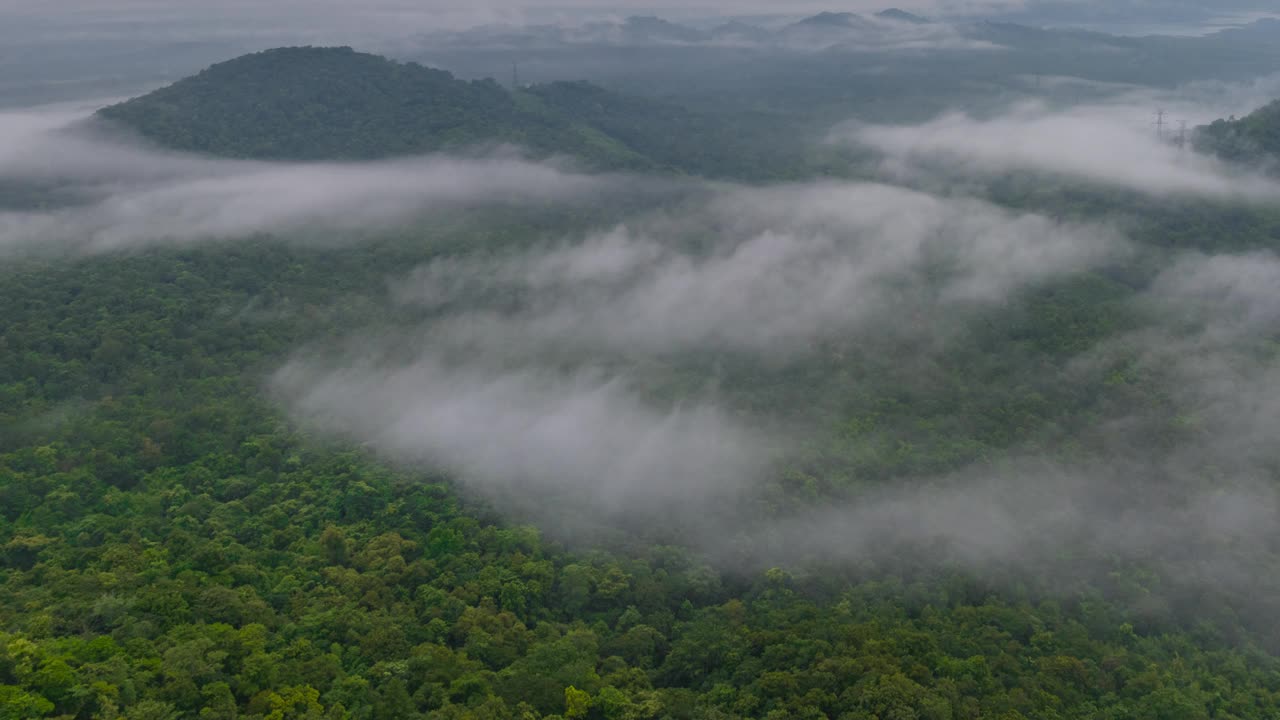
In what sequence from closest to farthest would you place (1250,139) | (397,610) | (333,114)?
(397,610) → (1250,139) → (333,114)

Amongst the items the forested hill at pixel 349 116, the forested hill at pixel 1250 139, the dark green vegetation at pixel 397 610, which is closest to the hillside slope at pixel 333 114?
the forested hill at pixel 349 116

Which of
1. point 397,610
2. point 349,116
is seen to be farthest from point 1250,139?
point 349,116

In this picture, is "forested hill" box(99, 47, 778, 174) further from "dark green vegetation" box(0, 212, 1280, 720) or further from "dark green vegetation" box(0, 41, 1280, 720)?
"dark green vegetation" box(0, 212, 1280, 720)

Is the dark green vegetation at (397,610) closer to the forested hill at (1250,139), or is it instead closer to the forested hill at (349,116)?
the forested hill at (1250,139)

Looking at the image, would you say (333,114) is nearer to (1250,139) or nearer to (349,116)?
(349,116)

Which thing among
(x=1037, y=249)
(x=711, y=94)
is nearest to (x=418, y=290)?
(x=1037, y=249)

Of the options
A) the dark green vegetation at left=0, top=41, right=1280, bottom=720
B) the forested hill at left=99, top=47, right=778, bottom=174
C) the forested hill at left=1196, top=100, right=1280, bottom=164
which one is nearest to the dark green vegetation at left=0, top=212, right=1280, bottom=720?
the dark green vegetation at left=0, top=41, right=1280, bottom=720

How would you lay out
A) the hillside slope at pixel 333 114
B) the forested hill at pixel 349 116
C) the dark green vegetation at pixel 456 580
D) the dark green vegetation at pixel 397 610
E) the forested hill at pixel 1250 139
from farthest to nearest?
the forested hill at pixel 349 116 → the hillside slope at pixel 333 114 → the forested hill at pixel 1250 139 → the dark green vegetation at pixel 456 580 → the dark green vegetation at pixel 397 610
